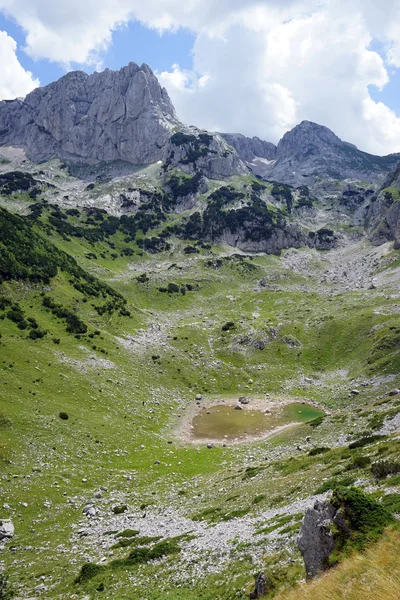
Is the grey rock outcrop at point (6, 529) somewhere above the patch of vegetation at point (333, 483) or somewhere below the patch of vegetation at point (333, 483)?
below

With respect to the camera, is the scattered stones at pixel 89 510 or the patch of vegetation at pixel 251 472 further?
the patch of vegetation at pixel 251 472

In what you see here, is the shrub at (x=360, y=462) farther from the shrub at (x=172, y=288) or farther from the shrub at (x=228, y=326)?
the shrub at (x=172, y=288)

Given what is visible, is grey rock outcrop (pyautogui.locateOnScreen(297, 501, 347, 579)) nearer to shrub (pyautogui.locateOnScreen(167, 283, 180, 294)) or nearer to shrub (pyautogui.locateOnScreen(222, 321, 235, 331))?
shrub (pyautogui.locateOnScreen(222, 321, 235, 331))

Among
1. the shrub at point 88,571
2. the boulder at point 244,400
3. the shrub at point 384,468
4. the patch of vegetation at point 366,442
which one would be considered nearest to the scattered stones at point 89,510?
the shrub at point 88,571

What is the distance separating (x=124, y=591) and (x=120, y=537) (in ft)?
33.2

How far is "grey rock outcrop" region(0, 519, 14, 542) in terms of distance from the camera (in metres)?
30.6

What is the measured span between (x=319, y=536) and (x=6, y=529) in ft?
92.5

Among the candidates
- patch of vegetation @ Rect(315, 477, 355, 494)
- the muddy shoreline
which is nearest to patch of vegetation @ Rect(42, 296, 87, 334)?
the muddy shoreline

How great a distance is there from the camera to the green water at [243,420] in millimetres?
60531

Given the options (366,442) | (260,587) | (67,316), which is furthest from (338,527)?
(67,316)

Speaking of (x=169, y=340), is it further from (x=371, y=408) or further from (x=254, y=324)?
(x=371, y=408)

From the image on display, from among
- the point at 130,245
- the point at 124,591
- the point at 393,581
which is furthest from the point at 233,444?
the point at 130,245

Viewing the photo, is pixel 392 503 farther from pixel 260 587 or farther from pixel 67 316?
pixel 67 316

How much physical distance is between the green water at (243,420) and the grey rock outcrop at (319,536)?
44.2 metres
